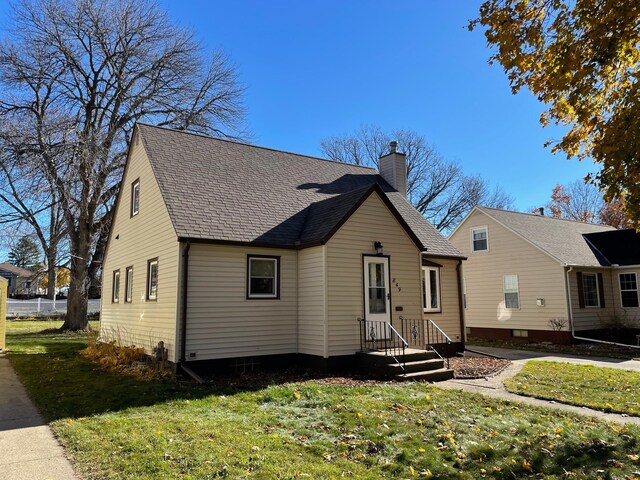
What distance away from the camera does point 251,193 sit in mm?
13188

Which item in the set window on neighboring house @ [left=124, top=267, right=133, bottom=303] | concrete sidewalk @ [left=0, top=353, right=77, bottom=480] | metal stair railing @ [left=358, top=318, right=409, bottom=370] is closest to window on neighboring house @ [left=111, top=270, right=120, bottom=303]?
window on neighboring house @ [left=124, top=267, right=133, bottom=303]

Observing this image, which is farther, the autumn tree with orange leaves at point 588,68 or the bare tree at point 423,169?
the bare tree at point 423,169

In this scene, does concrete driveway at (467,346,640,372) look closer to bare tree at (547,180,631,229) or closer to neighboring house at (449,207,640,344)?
neighboring house at (449,207,640,344)

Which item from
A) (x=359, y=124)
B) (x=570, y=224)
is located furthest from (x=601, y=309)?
(x=359, y=124)

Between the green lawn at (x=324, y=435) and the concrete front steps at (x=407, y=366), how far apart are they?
1.41 metres

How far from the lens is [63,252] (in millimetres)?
25375

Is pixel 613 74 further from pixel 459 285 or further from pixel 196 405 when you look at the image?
pixel 459 285

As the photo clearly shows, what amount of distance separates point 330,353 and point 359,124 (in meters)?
31.6

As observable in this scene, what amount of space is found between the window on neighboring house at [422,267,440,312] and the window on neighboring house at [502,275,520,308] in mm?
7214

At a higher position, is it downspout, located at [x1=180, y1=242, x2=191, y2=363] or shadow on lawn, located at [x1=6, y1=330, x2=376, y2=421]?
downspout, located at [x1=180, y1=242, x2=191, y2=363]

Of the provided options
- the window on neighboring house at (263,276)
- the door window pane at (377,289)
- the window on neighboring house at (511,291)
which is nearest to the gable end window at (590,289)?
the window on neighboring house at (511,291)

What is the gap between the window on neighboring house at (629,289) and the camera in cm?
1927

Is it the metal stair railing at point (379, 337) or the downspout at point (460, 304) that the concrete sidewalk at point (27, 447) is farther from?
the downspout at point (460, 304)

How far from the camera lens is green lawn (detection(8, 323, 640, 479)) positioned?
472 centimetres
